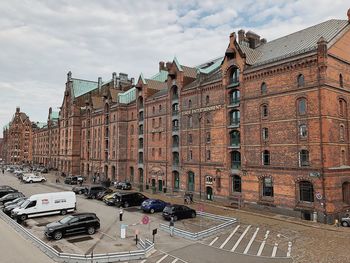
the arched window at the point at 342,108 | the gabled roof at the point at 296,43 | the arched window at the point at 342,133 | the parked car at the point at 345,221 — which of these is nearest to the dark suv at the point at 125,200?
the gabled roof at the point at 296,43

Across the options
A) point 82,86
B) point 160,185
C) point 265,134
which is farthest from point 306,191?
point 82,86

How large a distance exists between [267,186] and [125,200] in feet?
56.3

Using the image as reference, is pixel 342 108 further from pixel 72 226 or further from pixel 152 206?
pixel 72 226

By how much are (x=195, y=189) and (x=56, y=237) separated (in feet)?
82.2

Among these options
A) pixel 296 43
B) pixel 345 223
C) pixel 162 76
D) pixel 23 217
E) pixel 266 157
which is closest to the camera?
pixel 345 223

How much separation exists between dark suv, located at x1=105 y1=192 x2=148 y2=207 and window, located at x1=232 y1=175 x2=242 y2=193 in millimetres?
11974

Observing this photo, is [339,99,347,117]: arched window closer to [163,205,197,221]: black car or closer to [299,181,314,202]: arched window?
[299,181,314,202]: arched window

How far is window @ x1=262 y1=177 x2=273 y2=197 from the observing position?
3550 cm

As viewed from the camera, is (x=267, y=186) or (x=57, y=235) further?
(x=267, y=186)

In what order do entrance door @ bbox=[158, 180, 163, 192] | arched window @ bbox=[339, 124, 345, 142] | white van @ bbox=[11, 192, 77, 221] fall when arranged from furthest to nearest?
entrance door @ bbox=[158, 180, 163, 192] < arched window @ bbox=[339, 124, 345, 142] < white van @ bbox=[11, 192, 77, 221]

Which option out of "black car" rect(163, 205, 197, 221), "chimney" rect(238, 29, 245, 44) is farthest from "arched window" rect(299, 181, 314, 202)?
"chimney" rect(238, 29, 245, 44)

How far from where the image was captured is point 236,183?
131 feet

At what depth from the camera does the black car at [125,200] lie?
125ft

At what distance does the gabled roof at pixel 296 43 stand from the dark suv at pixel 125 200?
22.4 m
